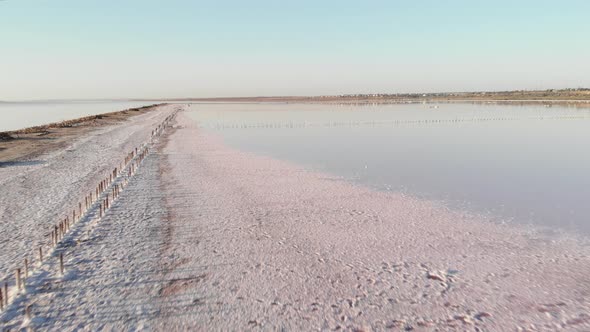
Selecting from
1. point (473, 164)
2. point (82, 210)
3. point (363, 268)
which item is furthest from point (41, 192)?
point (473, 164)

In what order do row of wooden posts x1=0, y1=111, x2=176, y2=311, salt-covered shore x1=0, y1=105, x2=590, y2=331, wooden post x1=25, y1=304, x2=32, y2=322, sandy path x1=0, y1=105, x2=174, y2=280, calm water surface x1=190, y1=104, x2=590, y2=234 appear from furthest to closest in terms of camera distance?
calm water surface x1=190, y1=104, x2=590, y2=234 → sandy path x1=0, y1=105, x2=174, y2=280 → row of wooden posts x1=0, y1=111, x2=176, y2=311 → salt-covered shore x1=0, y1=105, x2=590, y2=331 → wooden post x1=25, y1=304, x2=32, y2=322

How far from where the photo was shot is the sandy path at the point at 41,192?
11887 millimetres

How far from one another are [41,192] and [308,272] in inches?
614

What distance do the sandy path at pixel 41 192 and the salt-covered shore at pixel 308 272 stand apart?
1819 millimetres

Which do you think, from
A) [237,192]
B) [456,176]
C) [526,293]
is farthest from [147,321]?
[456,176]

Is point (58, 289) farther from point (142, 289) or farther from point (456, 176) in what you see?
point (456, 176)

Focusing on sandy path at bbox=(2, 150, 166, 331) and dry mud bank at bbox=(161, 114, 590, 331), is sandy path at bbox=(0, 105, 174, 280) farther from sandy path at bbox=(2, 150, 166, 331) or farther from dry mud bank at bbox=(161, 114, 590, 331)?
dry mud bank at bbox=(161, 114, 590, 331)

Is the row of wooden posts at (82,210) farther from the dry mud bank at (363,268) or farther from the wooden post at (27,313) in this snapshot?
the dry mud bank at (363,268)

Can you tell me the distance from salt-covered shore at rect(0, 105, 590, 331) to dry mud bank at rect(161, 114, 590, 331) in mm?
41

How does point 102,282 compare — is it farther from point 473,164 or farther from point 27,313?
point 473,164

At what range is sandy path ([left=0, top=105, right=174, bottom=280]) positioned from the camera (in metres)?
11.9

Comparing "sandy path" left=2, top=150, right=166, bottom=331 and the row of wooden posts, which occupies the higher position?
the row of wooden posts

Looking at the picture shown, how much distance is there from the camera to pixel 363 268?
10.4 m

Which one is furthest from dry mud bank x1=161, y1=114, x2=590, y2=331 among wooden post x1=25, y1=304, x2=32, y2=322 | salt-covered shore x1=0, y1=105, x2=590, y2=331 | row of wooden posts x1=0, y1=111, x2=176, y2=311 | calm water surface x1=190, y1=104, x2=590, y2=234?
row of wooden posts x1=0, y1=111, x2=176, y2=311
